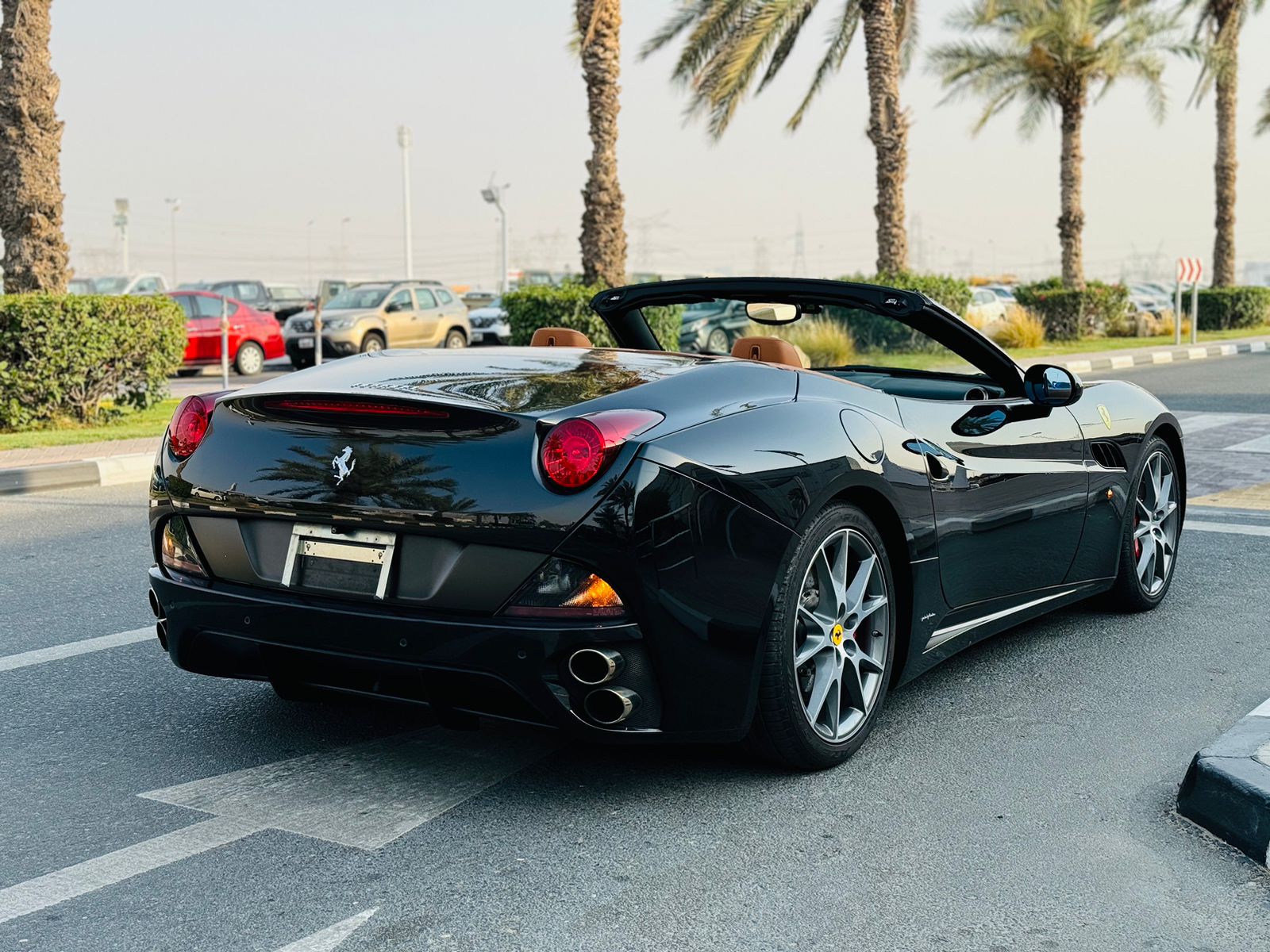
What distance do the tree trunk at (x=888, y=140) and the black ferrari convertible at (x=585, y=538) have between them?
73.9 feet

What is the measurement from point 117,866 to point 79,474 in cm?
826

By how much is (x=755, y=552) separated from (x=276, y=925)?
1.42 meters

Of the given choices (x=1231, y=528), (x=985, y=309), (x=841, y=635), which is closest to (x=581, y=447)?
(x=841, y=635)

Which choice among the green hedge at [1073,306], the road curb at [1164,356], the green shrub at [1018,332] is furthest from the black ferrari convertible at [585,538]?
the green hedge at [1073,306]

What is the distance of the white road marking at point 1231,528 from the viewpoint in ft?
25.8

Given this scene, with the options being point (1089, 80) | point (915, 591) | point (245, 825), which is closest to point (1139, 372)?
point (1089, 80)

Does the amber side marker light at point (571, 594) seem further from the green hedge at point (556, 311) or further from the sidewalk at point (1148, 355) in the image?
the sidewalk at point (1148, 355)

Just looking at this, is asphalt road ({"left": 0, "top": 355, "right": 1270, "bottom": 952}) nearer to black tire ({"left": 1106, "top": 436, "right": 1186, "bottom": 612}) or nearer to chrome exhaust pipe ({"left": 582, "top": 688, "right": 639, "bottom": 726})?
chrome exhaust pipe ({"left": 582, "top": 688, "right": 639, "bottom": 726})

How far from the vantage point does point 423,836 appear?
3.50 meters

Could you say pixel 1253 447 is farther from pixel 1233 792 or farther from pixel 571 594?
pixel 571 594

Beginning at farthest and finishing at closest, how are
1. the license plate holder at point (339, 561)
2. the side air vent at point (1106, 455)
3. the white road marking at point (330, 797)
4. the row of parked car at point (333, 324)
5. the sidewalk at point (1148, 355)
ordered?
the row of parked car at point (333, 324), the sidewalk at point (1148, 355), the side air vent at point (1106, 455), the license plate holder at point (339, 561), the white road marking at point (330, 797)

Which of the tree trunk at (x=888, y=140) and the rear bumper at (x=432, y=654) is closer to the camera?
the rear bumper at (x=432, y=654)

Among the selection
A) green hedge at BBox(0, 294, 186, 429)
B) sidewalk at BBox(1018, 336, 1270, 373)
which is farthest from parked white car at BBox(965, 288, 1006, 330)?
green hedge at BBox(0, 294, 186, 429)

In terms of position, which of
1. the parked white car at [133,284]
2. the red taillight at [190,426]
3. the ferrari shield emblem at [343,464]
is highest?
the parked white car at [133,284]
